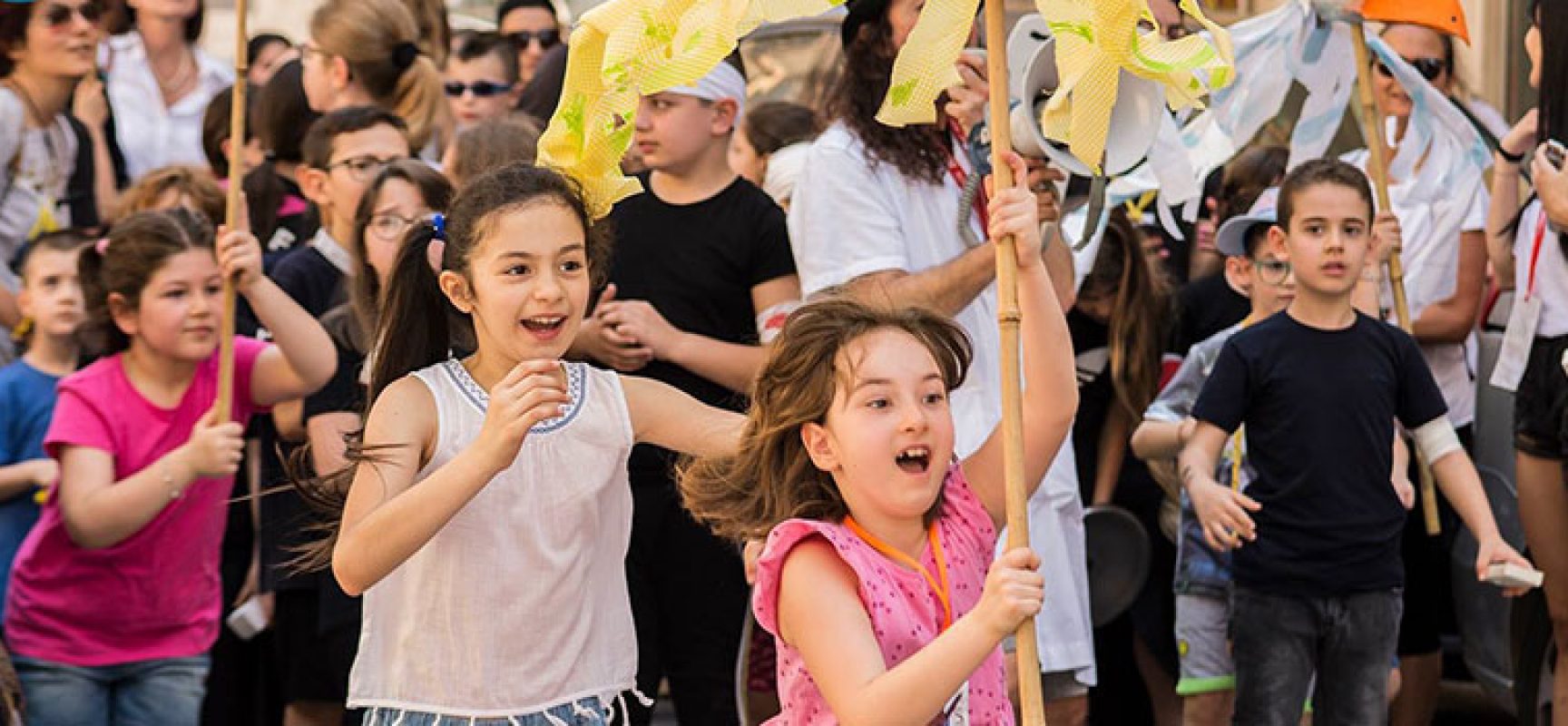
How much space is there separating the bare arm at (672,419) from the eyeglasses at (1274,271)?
213 centimetres

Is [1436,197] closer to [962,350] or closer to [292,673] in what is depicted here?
[962,350]

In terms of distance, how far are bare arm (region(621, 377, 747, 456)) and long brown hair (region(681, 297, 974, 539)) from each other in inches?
8.5

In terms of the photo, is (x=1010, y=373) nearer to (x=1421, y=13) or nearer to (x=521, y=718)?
(x=521, y=718)

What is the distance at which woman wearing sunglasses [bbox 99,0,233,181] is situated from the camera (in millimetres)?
8586

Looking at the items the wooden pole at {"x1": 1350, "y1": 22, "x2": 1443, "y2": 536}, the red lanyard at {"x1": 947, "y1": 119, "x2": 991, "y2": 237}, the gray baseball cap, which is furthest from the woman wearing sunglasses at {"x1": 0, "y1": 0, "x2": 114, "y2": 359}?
the wooden pole at {"x1": 1350, "y1": 22, "x2": 1443, "y2": 536}

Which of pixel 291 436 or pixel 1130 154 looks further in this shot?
pixel 291 436

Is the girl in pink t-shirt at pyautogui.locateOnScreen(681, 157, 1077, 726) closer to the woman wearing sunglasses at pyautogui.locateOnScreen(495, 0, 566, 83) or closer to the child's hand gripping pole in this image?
the child's hand gripping pole

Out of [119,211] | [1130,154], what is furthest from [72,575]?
[1130,154]

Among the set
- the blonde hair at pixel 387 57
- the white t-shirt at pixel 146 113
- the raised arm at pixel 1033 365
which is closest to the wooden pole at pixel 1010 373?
the raised arm at pixel 1033 365

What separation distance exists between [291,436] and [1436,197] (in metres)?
3.12

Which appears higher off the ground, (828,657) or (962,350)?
(962,350)

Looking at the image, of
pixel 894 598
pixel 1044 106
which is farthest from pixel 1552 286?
pixel 894 598

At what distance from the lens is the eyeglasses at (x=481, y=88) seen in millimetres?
7797

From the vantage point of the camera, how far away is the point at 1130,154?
3797 mm
